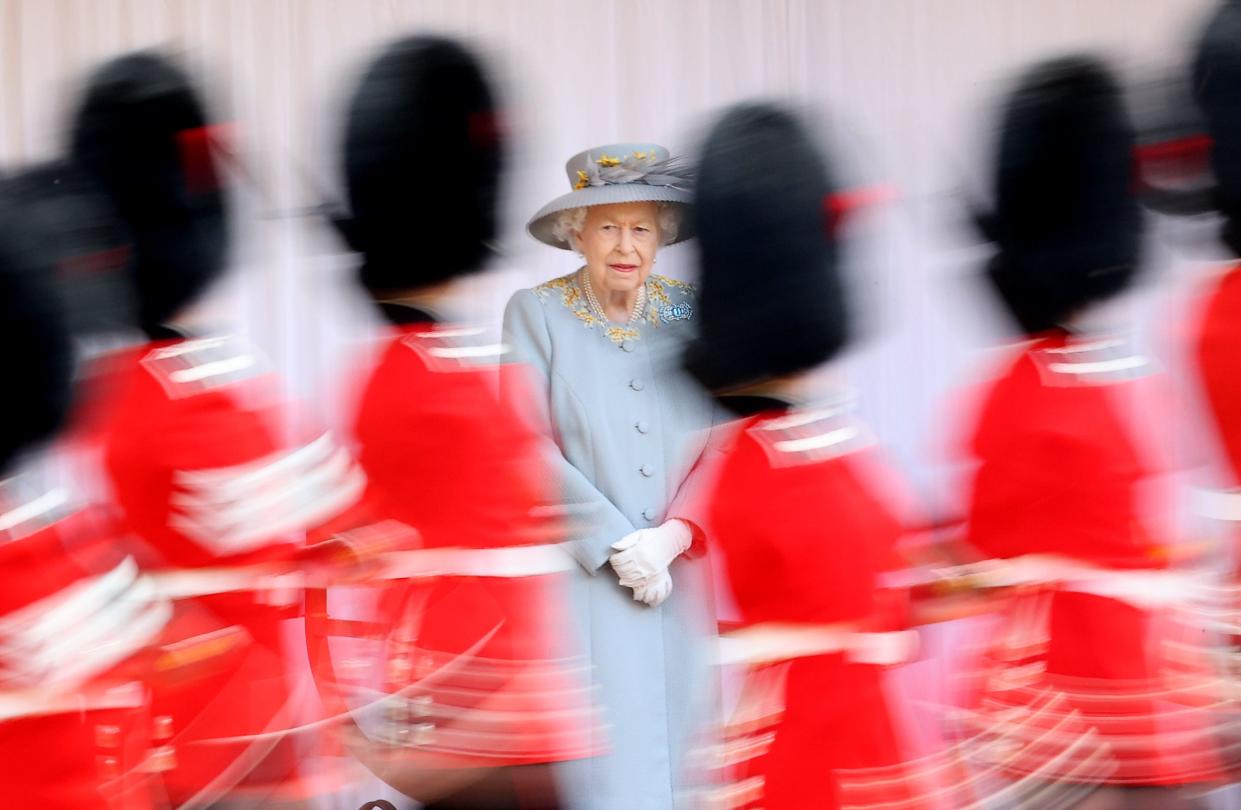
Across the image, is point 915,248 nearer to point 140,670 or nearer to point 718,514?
point 718,514

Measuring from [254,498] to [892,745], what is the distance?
2.68ft

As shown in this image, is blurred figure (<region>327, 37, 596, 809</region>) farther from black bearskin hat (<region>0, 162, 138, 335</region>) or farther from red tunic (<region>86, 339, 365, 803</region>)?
black bearskin hat (<region>0, 162, 138, 335</region>)

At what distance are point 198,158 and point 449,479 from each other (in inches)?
23.0

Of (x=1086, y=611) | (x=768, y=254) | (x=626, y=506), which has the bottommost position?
(x=626, y=506)

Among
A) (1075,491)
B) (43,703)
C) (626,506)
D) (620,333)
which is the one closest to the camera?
(43,703)

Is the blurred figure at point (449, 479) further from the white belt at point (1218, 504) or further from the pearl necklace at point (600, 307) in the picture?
the pearl necklace at point (600, 307)

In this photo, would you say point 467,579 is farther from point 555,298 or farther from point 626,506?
point 555,298

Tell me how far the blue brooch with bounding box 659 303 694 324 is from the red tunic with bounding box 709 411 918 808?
141 cm

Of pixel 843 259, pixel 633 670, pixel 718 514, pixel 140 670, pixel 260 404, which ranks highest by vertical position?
pixel 843 259

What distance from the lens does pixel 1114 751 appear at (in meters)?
1.76

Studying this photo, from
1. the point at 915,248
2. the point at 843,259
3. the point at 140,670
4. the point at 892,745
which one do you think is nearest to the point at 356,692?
the point at 140,670

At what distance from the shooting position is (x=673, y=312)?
124 inches

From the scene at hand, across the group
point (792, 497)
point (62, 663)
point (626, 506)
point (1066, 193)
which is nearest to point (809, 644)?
point (792, 497)

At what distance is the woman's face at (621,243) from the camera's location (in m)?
3.04
